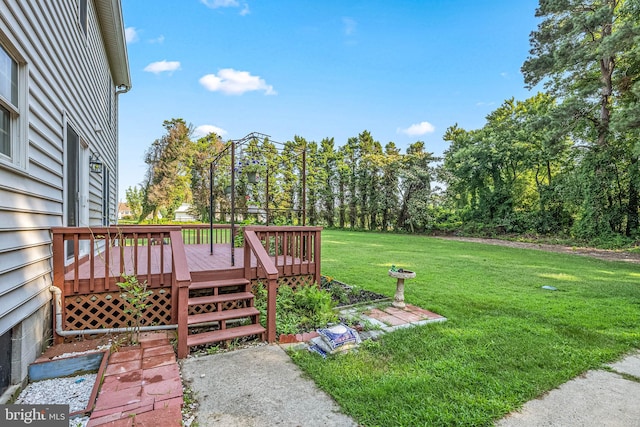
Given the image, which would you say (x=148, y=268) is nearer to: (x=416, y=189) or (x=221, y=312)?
(x=221, y=312)

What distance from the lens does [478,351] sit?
3.00 m

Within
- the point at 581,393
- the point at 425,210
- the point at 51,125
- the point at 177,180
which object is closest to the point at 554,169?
the point at 425,210

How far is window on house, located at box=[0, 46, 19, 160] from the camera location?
2.22 metres

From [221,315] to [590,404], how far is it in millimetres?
3208

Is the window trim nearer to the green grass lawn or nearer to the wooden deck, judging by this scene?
the wooden deck

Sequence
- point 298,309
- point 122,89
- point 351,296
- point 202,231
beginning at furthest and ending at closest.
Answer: point 122,89 < point 202,231 < point 351,296 < point 298,309

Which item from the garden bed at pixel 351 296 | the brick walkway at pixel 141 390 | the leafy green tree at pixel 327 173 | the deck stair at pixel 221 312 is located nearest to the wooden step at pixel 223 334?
the deck stair at pixel 221 312

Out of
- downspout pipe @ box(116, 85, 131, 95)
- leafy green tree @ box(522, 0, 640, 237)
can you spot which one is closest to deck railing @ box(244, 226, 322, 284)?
downspout pipe @ box(116, 85, 131, 95)

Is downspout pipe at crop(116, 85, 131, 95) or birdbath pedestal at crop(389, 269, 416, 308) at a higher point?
downspout pipe at crop(116, 85, 131, 95)

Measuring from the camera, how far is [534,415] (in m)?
2.06

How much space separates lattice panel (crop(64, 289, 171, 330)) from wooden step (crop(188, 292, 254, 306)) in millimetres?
372

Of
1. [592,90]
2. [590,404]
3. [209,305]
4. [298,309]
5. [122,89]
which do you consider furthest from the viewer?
[592,90]

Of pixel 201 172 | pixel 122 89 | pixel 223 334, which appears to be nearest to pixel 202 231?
pixel 122 89

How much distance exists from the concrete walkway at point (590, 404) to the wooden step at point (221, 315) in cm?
246
